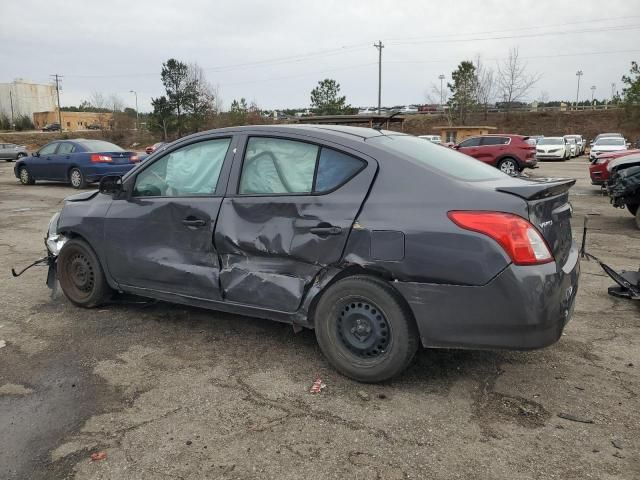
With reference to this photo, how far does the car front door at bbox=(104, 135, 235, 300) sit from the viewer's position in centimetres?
379

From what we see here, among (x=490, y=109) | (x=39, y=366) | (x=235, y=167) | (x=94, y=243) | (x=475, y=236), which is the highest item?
(x=490, y=109)

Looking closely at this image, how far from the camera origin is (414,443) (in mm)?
2650

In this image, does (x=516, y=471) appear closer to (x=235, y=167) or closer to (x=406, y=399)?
(x=406, y=399)

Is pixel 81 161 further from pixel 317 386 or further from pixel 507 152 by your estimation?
pixel 507 152

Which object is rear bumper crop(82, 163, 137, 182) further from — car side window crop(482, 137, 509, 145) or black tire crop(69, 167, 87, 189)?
car side window crop(482, 137, 509, 145)

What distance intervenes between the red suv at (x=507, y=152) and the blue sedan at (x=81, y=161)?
1257 cm

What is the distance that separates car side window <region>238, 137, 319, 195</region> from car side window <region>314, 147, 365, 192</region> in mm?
59

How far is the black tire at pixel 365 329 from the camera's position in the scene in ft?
10.0

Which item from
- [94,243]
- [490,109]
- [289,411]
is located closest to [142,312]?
[94,243]

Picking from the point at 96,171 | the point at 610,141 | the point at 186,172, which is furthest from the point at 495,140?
the point at 186,172

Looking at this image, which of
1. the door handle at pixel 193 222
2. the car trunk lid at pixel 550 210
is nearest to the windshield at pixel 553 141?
the car trunk lid at pixel 550 210

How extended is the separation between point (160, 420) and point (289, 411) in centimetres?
71

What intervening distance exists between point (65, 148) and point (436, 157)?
14960mm

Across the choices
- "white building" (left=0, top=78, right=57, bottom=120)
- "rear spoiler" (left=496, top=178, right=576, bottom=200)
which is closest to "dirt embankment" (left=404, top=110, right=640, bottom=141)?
"rear spoiler" (left=496, top=178, right=576, bottom=200)
